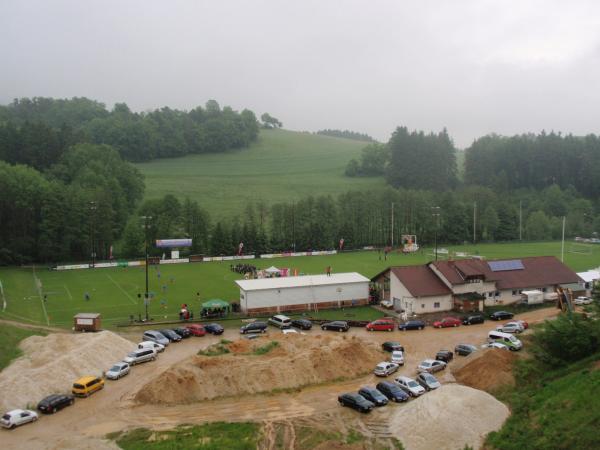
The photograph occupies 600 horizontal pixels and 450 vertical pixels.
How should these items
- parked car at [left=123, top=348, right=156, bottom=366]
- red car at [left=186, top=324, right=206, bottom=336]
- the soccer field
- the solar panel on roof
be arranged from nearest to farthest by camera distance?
parked car at [left=123, top=348, right=156, bottom=366], red car at [left=186, top=324, right=206, bottom=336], the soccer field, the solar panel on roof

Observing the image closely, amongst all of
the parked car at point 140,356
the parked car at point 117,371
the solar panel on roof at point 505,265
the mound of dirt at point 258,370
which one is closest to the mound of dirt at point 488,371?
the mound of dirt at point 258,370

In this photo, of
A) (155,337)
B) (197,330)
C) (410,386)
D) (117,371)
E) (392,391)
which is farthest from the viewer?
(197,330)

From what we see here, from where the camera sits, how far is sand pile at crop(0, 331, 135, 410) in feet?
87.1

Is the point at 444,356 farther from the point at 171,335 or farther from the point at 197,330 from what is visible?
the point at 171,335

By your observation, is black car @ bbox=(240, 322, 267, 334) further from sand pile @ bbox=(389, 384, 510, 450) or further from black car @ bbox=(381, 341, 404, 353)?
sand pile @ bbox=(389, 384, 510, 450)

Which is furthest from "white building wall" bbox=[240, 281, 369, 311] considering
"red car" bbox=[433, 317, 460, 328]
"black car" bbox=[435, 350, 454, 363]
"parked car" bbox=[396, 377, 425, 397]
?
"parked car" bbox=[396, 377, 425, 397]

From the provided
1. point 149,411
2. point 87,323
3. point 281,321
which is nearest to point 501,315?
point 281,321

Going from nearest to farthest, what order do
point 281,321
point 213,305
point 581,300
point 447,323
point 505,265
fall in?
point 447,323
point 281,321
point 213,305
point 581,300
point 505,265

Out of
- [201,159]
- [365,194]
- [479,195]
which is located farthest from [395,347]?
[201,159]

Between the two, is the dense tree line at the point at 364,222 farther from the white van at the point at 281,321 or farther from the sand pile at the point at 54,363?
the sand pile at the point at 54,363

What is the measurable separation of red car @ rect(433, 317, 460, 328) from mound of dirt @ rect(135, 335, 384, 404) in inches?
340

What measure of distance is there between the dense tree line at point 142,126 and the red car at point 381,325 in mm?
86544

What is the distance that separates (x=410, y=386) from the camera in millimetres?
27344

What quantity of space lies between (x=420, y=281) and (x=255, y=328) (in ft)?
47.7
